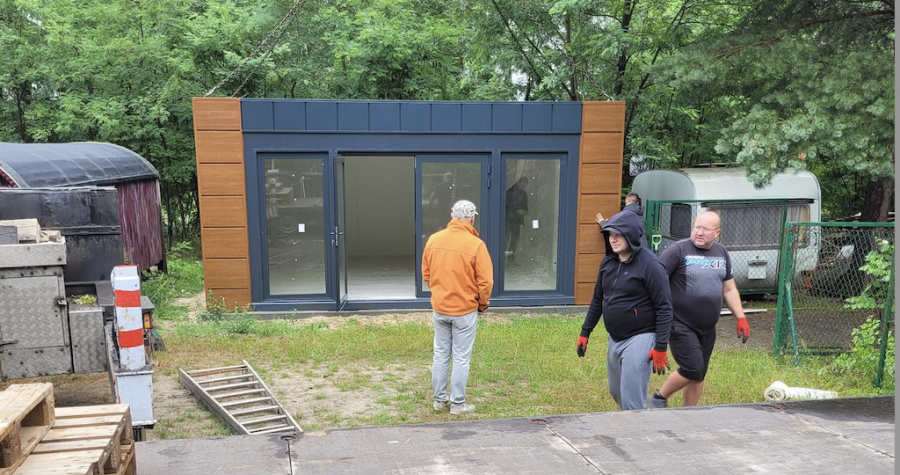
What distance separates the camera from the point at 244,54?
616 inches

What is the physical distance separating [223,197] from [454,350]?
511cm

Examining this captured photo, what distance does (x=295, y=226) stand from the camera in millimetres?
9875

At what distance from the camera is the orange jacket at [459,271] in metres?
5.57

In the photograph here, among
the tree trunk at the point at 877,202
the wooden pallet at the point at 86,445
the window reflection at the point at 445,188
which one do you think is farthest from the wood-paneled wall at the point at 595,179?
the wooden pallet at the point at 86,445

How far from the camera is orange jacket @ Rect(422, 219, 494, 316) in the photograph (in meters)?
5.57

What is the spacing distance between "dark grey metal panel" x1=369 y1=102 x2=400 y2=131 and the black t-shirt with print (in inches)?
211

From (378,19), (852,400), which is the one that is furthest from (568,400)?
(378,19)

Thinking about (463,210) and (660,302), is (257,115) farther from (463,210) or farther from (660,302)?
(660,302)

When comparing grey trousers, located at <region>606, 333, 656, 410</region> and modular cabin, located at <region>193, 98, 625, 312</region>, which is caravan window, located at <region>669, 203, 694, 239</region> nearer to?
modular cabin, located at <region>193, 98, 625, 312</region>

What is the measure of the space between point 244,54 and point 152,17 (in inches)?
102

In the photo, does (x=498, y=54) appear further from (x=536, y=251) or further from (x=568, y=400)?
(x=568, y=400)

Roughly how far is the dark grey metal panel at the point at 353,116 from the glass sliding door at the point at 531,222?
2.12 metres

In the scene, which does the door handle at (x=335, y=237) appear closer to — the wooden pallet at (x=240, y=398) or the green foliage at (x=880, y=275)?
the wooden pallet at (x=240, y=398)

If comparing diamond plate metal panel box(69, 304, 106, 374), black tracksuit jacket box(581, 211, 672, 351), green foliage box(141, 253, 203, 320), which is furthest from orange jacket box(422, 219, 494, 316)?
green foliage box(141, 253, 203, 320)
